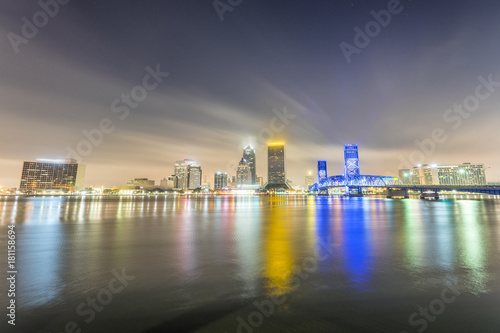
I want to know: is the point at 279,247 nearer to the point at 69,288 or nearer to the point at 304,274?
the point at 304,274

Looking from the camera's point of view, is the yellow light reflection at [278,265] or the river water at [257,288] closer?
the river water at [257,288]

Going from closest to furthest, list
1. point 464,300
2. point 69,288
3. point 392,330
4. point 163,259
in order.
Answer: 1. point 392,330
2. point 464,300
3. point 69,288
4. point 163,259

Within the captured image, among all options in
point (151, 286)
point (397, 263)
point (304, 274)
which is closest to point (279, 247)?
point (304, 274)

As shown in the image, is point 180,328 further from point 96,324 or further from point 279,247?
point 279,247

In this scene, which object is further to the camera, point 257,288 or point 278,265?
point 278,265

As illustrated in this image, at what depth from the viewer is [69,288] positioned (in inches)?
326

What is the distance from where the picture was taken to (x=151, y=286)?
27.5 ft

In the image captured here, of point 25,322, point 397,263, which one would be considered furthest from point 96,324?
point 397,263

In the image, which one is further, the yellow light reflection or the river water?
the yellow light reflection

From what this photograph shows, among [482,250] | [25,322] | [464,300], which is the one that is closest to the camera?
[25,322]

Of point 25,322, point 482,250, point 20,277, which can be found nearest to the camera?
point 25,322

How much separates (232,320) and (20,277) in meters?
9.85

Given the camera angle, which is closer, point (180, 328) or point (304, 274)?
point (180, 328)

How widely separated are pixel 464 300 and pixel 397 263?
4142mm
